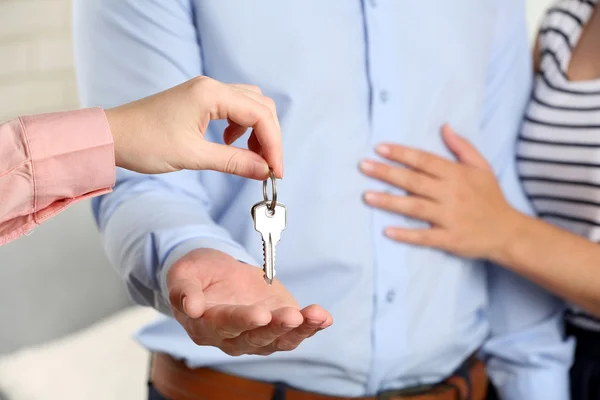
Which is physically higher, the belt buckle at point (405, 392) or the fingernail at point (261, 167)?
the fingernail at point (261, 167)

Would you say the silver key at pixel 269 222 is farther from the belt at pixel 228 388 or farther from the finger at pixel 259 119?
the belt at pixel 228 388

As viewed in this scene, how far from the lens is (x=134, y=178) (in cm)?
94

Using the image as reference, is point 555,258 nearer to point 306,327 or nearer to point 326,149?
point 326,149

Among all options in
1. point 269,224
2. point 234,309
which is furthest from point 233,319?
point 269,224

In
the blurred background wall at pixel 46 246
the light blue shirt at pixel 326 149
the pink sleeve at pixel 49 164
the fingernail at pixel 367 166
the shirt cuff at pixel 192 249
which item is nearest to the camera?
the pink sleeve at pixel 49 164

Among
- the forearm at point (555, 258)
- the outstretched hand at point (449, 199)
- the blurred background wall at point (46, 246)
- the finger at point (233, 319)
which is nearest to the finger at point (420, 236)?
the outstretched hand at point (449, 199)

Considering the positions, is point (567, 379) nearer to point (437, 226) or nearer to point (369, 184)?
point (437, 226)

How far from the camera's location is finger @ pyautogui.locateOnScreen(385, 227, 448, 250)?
1.04m

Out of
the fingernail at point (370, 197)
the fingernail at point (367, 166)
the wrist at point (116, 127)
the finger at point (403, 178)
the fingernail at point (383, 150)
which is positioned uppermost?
the wrist at point (116, 127)

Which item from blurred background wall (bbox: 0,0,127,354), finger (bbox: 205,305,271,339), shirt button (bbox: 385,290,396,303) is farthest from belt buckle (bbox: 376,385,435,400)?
blurred background wall (bbox: 0,0,127,354)

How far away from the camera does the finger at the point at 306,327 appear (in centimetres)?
61

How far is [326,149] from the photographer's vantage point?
100 centimetres

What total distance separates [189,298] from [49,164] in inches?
6.5

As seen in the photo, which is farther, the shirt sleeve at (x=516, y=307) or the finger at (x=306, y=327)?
the shirt sleeve at (x=516, y=307)
